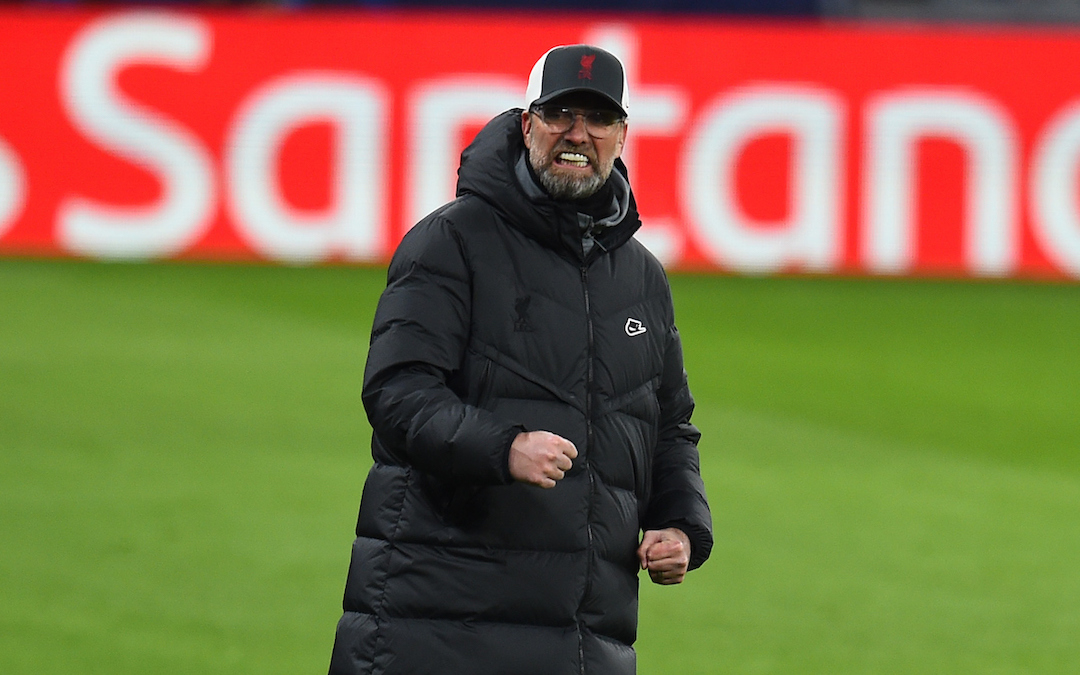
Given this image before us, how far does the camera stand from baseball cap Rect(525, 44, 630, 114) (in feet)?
11.2

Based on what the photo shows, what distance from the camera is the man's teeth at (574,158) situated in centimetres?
343

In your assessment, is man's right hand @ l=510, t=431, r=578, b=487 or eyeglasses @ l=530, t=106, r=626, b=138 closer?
man's right hand @ l=510, t=431, r=578, b=487

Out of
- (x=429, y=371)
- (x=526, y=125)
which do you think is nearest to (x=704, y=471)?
(x=526, y=125)

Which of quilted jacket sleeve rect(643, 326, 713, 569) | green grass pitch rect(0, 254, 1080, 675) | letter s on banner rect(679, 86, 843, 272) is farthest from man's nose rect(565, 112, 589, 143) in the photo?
letter s on banner rect(679, 86, 843, 272)

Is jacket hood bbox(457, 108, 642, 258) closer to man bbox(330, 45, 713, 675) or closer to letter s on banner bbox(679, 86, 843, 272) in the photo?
man bbox(330, 45, 713, 675)

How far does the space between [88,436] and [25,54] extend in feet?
17.4

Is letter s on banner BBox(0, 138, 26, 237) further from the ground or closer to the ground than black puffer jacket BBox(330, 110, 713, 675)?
further from the ground

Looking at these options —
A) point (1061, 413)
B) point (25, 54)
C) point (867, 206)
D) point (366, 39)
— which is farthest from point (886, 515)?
point (25, 54)

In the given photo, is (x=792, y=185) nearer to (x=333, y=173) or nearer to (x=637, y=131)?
(x=637, y=131)

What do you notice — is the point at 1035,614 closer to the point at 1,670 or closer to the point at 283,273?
the point at 1,670

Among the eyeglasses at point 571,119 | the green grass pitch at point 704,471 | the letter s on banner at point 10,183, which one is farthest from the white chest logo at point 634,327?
the letter s on banner at point 10,183

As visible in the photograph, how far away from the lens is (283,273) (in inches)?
533

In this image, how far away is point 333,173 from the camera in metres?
13.6

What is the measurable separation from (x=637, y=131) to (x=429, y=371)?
1057 cm
